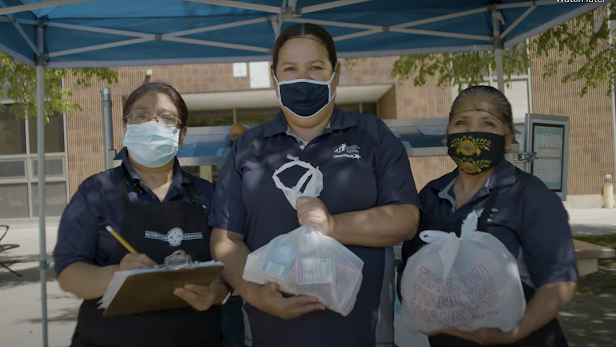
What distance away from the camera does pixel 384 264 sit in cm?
208

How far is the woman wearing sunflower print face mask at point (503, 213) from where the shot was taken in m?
2.02

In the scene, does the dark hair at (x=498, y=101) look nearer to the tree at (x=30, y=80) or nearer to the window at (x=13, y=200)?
the tree at (x=30, y=80)

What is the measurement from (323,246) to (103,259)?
0.97 meters

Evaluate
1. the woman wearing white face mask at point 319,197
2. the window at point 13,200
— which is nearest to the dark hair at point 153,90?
the woman wearing white face mask at point 319,197

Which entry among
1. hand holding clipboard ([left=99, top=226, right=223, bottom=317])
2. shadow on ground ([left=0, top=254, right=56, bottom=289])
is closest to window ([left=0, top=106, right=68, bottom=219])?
shadow on ground ([left=0, top=254, right=56, bottom=289])

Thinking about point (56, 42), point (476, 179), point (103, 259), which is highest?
point (56, 42)

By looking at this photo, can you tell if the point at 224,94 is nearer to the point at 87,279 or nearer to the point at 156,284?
the point at 87,279

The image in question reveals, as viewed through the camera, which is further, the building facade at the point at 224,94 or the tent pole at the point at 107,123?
the building facade at the point at 224,94

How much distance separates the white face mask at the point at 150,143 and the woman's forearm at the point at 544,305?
1.59m

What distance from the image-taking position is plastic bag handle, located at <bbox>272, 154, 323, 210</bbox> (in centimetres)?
191

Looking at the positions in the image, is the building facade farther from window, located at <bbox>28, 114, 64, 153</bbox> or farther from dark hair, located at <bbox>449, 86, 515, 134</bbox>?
dark hair, located at <bbox>449, 86, 515, 134</bbox>

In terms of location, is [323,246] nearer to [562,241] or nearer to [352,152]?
[352,152]

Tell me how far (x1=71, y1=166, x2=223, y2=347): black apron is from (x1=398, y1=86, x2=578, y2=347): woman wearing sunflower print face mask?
2.94ft

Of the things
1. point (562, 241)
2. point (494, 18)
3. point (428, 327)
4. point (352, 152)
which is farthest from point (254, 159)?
point (494, 18)
